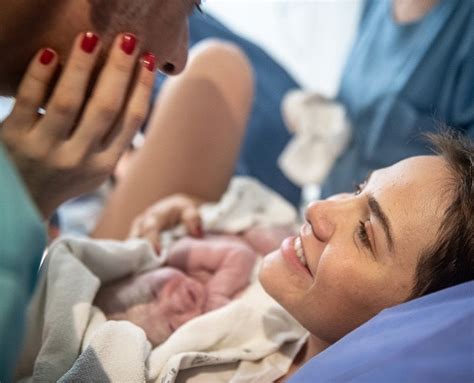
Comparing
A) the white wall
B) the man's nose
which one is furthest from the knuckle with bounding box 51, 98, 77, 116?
the white wall

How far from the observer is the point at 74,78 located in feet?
2.11

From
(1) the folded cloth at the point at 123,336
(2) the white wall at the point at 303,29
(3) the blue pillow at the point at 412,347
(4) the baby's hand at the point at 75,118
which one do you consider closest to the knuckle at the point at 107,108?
(4) the baby's hand at the point at 75,118

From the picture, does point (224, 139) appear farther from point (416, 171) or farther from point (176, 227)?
point (416, 171)

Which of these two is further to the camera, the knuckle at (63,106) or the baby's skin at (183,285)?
the baby's skin at (183,285)

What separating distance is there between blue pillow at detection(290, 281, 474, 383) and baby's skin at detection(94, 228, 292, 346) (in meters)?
0.29

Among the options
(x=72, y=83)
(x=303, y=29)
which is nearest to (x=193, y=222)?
(x=72, y=83)

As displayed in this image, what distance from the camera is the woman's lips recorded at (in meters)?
0.71

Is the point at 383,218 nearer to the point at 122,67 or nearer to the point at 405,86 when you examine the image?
the point at 122,67

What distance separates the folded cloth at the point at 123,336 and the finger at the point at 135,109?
0.18 meters

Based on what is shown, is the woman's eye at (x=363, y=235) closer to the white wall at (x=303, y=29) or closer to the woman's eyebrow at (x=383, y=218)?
the woman's eyebrow at (x=383, y=218)

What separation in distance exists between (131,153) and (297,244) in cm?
70

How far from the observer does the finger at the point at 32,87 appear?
64 cm

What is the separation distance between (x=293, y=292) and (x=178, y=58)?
31 cm

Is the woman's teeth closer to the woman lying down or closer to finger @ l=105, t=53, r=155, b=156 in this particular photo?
the woman lying down
